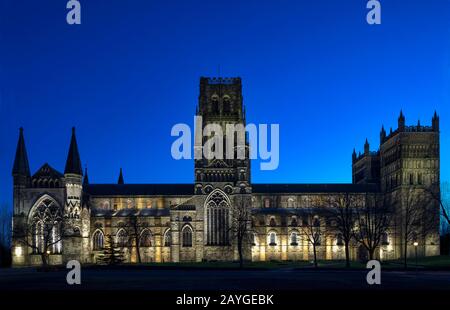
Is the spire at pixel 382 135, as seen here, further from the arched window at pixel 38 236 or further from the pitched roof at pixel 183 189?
the arched window at pixel 38 236

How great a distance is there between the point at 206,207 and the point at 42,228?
98.7 feet

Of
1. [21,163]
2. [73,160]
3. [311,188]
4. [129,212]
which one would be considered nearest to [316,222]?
[311,188]

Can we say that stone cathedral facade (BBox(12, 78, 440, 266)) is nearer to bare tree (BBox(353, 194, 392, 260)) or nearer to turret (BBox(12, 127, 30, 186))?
turret (BBox(12, 127, 30, 186))

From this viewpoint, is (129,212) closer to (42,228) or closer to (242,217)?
(42,228)

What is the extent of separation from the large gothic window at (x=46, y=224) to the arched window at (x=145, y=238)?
632 inches

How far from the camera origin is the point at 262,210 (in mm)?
137750

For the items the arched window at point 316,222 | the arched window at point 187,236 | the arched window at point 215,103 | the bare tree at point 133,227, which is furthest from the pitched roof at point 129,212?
the arched window at point 316,222
